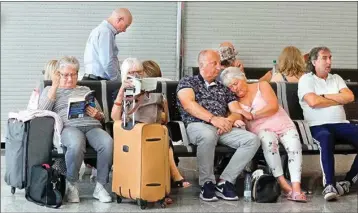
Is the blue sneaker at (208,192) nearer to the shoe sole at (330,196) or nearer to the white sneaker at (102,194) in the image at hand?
the white sneaker at (102,194)

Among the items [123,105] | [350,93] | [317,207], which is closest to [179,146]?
[123,105]

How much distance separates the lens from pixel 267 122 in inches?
178

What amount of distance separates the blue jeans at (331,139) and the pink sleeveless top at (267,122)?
0.21 metres

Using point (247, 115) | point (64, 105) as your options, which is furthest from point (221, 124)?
point (64, 105)

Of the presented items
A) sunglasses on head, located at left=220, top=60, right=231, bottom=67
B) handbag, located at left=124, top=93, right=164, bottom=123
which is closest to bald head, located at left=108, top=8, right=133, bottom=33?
sunglasses on head, located at left=220, top=60, right=231, bottom=67

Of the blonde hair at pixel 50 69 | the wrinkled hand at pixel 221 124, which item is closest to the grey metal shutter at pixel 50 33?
the blonde hair at pixel 50 69

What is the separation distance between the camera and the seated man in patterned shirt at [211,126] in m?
4.23

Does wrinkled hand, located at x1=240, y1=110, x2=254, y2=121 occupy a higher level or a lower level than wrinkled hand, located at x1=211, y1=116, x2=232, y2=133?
higher

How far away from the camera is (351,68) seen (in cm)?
704

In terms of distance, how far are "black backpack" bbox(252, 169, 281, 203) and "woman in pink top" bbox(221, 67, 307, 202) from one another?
0.50 feet

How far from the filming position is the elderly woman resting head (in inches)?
161

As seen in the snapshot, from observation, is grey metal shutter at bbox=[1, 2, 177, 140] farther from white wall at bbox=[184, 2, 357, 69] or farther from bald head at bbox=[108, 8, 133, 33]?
bald head at bbox=[108, 8, 133, 33]

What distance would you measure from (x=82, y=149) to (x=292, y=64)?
2.14 m

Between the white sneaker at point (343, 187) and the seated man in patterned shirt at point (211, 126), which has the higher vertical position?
the seated man in patterned shirt at point (211, 126)
